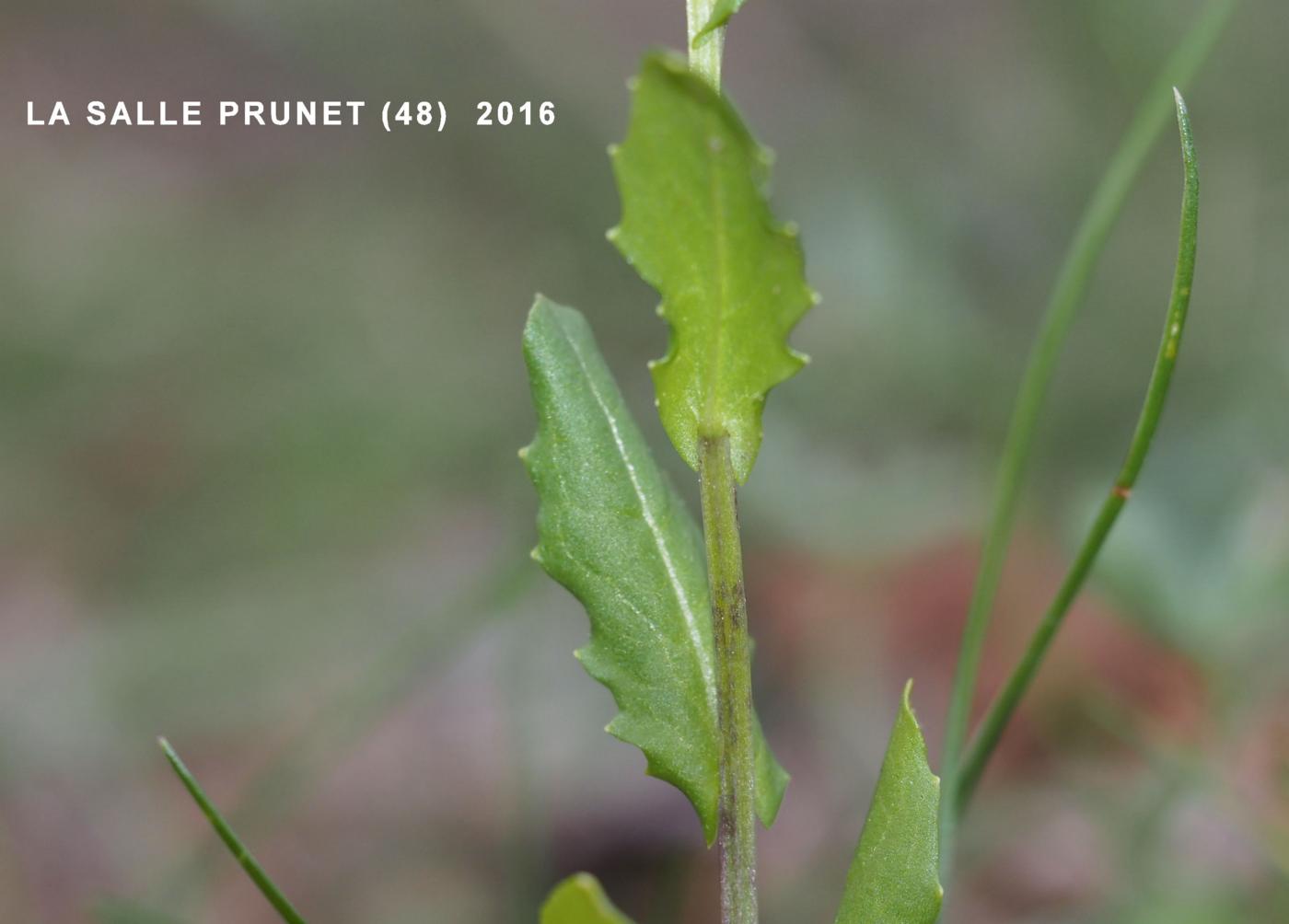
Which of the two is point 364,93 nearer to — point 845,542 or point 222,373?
point 222,373

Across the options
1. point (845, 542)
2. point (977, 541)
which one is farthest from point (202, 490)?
point (977, 541)

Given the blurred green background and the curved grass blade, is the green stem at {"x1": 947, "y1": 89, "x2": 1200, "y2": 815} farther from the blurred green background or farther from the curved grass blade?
the curved grass blade

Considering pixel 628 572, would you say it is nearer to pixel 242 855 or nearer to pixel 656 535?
pixel 656 535

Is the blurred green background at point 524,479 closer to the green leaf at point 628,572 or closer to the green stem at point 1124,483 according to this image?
the green stem at point 1124,483

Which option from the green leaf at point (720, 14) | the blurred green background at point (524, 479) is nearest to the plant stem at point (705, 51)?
the green leaf at point (720, 14)

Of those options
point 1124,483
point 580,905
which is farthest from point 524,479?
point 580,905
